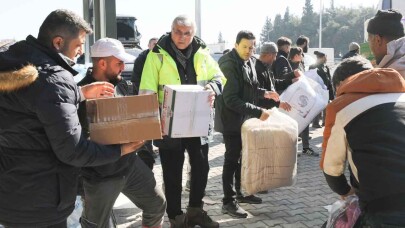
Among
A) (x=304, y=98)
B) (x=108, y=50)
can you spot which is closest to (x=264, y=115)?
(x=304, y=98)

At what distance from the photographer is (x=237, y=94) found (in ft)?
14.1

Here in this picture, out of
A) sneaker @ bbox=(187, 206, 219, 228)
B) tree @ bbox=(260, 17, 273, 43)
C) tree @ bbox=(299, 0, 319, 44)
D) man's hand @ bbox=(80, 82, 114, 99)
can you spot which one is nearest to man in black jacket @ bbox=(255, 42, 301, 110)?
sneaker @ bbox=(187, 206, 219, 228)

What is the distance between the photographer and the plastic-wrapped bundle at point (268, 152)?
4.23m

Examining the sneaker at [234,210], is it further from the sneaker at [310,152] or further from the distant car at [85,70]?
the sneaker at [310,152]

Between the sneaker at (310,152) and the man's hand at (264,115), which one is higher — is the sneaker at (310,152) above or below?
below

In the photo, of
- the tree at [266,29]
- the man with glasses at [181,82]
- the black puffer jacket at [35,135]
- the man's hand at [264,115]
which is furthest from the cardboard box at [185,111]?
the tree at [266,29]

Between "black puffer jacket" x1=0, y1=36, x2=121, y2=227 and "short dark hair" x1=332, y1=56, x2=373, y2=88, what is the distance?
56.6 inches

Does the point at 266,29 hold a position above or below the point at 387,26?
above

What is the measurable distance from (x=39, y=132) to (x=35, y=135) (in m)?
0.02

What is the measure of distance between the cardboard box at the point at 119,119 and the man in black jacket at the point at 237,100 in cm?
184

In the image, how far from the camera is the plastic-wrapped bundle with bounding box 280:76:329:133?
17.0 feet

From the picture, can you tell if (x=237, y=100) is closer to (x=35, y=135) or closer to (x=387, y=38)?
(x=387, y=38)

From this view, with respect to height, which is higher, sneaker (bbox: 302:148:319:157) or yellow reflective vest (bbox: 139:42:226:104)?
yellow reflective vest (bbox: 139:42:226:104)

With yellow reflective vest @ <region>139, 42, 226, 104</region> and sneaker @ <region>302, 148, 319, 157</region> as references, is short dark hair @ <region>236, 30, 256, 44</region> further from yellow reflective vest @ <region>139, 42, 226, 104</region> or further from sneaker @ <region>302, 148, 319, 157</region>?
sneaker @ <region>302, 148, 319, 157</region>
